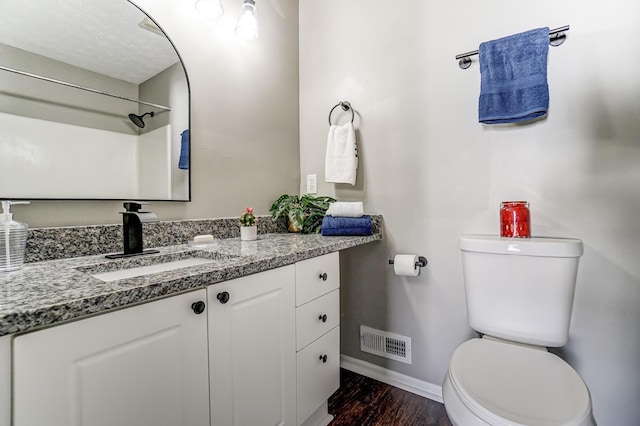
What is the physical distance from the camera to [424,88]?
5.05 ft

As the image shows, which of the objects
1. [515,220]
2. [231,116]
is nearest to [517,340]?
[515,220]

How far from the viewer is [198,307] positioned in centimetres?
78

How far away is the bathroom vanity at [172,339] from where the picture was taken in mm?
537

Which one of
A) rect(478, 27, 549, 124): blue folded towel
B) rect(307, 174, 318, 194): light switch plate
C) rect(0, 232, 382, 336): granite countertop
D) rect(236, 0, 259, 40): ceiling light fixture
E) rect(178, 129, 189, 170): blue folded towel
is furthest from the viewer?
rect(307, 174, 318, 194): light switch plate

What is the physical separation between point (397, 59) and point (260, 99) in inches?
30.8

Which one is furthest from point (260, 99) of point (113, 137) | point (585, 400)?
point (585, 400)

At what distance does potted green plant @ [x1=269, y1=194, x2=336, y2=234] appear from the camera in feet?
5.57

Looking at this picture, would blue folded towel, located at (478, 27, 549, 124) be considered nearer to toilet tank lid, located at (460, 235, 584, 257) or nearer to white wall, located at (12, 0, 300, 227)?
toilet tank lid, located at (460, 235, 584, 257)

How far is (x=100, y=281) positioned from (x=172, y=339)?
0.69 ft

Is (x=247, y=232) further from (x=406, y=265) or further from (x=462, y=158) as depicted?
(x=462, y=158)

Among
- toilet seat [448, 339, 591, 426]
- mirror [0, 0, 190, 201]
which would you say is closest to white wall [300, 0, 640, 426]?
toilet seat [448, 339, 591, 426]

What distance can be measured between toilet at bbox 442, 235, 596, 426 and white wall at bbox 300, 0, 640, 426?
0.21 m

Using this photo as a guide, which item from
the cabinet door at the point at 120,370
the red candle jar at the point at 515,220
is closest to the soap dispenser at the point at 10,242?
the cabinet door at the point at 120,370

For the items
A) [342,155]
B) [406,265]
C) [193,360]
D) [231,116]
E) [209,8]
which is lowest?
[193,360]
